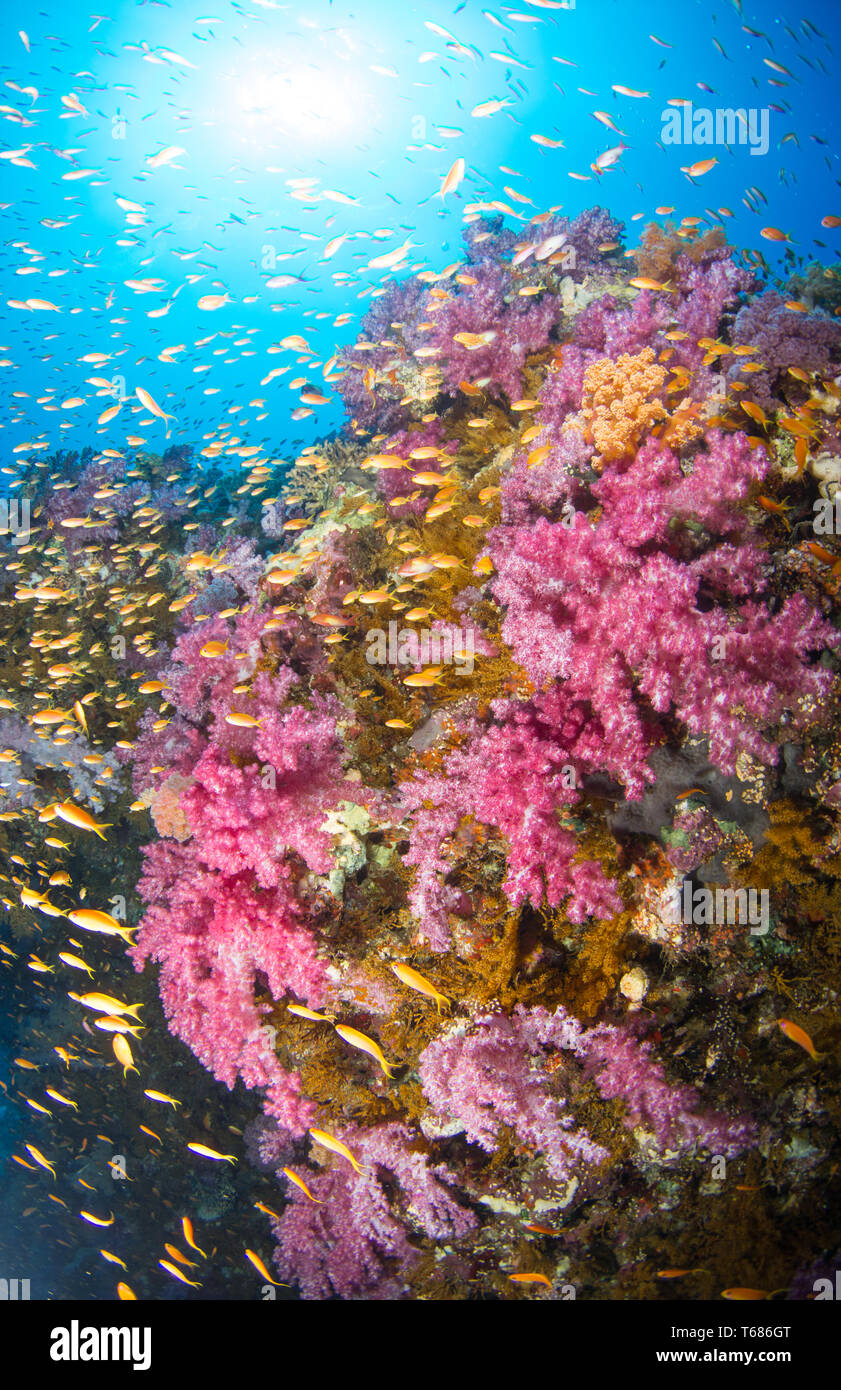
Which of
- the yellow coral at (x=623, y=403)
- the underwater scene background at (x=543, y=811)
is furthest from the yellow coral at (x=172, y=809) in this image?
the yellow coral at (x=623, y=403)

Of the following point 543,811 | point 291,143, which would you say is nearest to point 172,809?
point 543,811

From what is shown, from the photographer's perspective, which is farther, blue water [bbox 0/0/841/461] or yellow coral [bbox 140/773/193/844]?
blue water [bbox 0/0/841/461]

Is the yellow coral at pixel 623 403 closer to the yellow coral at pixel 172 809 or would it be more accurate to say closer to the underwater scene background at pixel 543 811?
the underwater scene background at pixel 543 811

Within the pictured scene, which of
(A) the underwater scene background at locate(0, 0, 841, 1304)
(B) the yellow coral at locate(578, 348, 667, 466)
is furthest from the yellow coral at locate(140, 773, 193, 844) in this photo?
(B) the yellow coral at locate(578, 348, 667, 466)

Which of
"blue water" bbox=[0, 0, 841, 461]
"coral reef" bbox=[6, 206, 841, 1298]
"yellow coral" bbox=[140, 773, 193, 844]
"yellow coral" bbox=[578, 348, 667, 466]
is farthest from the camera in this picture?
"blue water" bbox=[0, 0, 841, 461]

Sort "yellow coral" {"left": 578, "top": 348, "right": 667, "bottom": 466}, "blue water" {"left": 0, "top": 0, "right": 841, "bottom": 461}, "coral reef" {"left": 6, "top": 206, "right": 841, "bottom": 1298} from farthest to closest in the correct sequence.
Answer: "blue water" {"left": 0, "top": 0, "right": 841, "bottom": 461} → "yellow coral" {"left": 578, "top": 348, "right": 667, "bottom": 466} → "coral reef" {"left": 6, "top": 206, "right": 841, "bottom": 1298}

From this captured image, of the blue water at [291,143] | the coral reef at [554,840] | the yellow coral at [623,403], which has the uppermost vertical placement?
the blue water at [291,143]

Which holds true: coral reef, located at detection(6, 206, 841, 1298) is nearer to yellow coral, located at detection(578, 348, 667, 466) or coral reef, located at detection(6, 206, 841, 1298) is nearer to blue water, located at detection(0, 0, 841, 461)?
yellow coral, located at detection(578, 348, 667, 466)

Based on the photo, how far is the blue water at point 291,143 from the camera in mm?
24781

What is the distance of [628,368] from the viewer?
187 inches

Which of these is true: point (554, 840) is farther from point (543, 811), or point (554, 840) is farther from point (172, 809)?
point (172, 809)

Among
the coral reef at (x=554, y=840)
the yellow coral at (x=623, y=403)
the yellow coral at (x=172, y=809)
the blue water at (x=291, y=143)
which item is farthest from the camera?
the blue water at (x=291, y=143)

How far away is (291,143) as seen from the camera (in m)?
58.3

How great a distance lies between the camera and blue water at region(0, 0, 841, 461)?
24.8 metres
